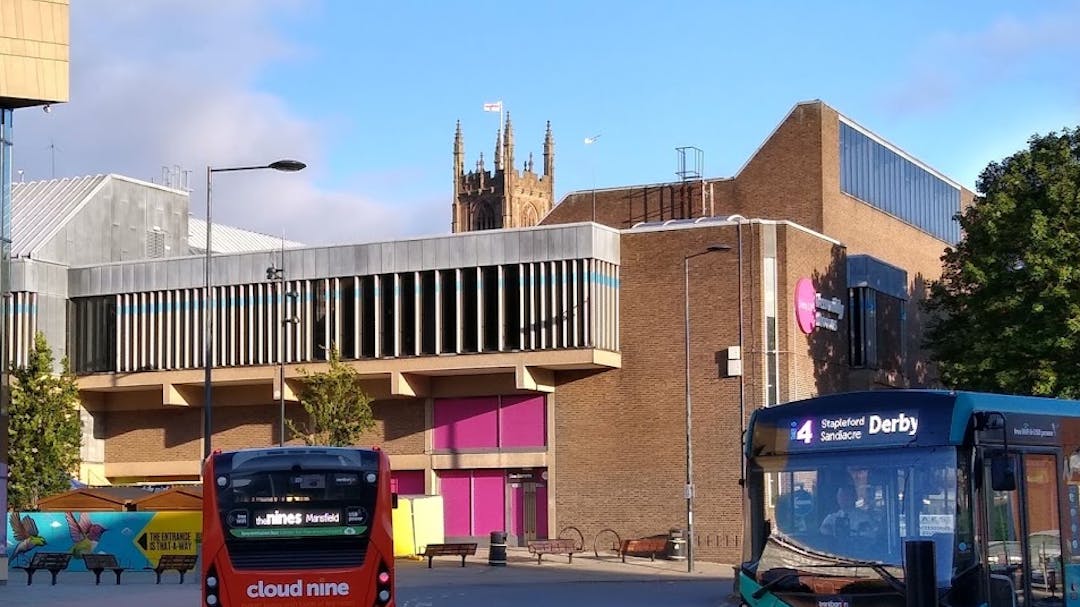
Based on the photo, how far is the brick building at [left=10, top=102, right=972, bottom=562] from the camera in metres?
55.3

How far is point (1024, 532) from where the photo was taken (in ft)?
48.7

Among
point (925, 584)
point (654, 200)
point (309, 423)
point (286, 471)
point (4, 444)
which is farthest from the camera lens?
point (654, 200)

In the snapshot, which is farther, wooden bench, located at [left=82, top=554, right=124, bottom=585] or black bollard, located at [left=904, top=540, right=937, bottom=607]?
wooden bench, located at [left=82, top=554, right=124, bottom=585]

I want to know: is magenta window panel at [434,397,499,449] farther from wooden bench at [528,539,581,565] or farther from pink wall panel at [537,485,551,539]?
wooden bench at [528,539,581,565]

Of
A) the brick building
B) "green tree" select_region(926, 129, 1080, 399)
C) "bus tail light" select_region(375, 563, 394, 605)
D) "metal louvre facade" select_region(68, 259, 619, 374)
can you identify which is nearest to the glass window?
"bus tail light" select_region(375, 563, 394, 605)

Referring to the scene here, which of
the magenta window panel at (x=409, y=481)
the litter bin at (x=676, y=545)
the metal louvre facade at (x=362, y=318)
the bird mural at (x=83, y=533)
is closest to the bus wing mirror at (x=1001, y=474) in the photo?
the bird mural at (x=83, y=533)

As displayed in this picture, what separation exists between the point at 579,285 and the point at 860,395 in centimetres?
4119

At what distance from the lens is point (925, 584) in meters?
11.3

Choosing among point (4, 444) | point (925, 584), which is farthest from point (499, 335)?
point (925, 584)

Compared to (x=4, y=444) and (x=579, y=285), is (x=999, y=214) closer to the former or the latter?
(x=579, y=285)

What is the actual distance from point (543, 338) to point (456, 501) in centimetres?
737

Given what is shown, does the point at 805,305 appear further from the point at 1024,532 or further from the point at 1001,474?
the point at 1001,474

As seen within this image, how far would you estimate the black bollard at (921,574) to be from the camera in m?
11.2

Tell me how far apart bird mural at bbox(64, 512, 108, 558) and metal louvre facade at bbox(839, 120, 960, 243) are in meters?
34.8
